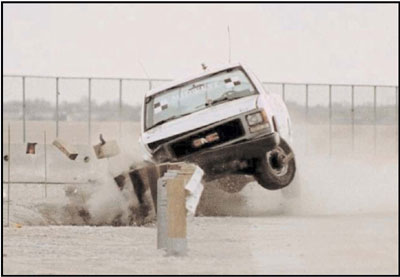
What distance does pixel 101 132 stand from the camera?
22.5 m

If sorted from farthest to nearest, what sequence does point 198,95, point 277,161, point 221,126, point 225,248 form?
1. point 277,161
2. point 198,95
3. point 221,126
4. point 225,248

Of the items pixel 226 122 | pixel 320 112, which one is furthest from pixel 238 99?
pixel 320 112

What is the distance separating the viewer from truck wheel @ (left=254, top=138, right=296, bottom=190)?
1507 cm

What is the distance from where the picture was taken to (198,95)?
15.1 metres

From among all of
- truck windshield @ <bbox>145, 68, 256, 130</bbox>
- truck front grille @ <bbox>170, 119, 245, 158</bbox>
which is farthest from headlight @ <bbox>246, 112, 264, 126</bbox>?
truck windshield @ <bbox>145, 68, 256, 130</bbox>

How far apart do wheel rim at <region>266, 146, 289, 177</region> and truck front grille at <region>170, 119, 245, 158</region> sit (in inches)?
28.2

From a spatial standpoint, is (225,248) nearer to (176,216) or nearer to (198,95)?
(176,216)

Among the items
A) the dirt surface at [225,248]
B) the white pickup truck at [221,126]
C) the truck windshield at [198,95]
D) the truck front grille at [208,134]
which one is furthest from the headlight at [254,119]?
the dirt surface at [225,248]

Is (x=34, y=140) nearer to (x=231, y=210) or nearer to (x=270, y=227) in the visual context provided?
(x=231, y=210)

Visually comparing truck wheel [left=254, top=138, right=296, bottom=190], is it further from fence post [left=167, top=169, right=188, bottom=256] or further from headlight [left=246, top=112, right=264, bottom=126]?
fence post [left=167, top=169, right=188, bottom=256]

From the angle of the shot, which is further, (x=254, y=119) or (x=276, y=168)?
(x=276, y=168)

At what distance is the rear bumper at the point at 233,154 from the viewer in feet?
47.7

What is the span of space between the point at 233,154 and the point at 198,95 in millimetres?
982

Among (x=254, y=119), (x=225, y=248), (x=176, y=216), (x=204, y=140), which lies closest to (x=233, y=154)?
(x=204, y=140)
